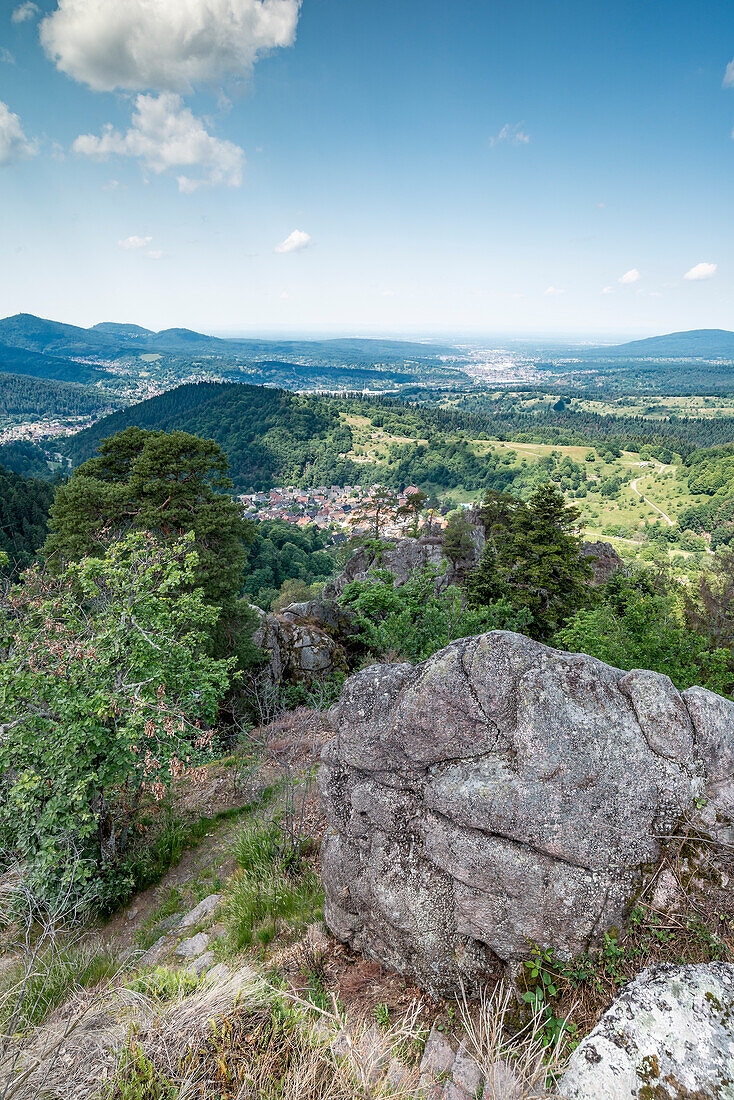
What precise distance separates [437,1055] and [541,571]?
15697 millimetres

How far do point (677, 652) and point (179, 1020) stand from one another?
34.3 ft

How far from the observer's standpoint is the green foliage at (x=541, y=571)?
717 inches

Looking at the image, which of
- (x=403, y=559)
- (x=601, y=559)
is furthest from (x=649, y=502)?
(x=403, y=559)

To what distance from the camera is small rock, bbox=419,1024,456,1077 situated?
4.17 metres

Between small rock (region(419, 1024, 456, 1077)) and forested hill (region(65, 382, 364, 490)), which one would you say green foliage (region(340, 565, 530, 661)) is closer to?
small rock (region(419, 1024, 456, 1077))

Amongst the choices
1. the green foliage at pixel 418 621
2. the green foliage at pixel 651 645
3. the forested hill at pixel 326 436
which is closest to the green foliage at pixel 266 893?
the green foliage at pixel 418 621

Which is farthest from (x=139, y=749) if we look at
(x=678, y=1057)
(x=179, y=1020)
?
(x=678, y=1057)

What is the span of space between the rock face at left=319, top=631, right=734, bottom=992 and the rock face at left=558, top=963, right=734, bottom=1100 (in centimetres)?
107

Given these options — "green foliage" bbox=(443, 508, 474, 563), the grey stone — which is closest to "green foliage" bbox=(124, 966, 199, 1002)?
the grey stone

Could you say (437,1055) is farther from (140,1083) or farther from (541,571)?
(541,571)

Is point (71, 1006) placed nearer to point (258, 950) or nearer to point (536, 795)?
point (258, 950)

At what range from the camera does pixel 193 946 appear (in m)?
6.79

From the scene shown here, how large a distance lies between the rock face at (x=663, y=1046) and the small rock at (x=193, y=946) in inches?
215

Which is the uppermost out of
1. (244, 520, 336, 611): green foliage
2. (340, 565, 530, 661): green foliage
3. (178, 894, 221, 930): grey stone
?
(340, 565, 530, 661): green foliage
